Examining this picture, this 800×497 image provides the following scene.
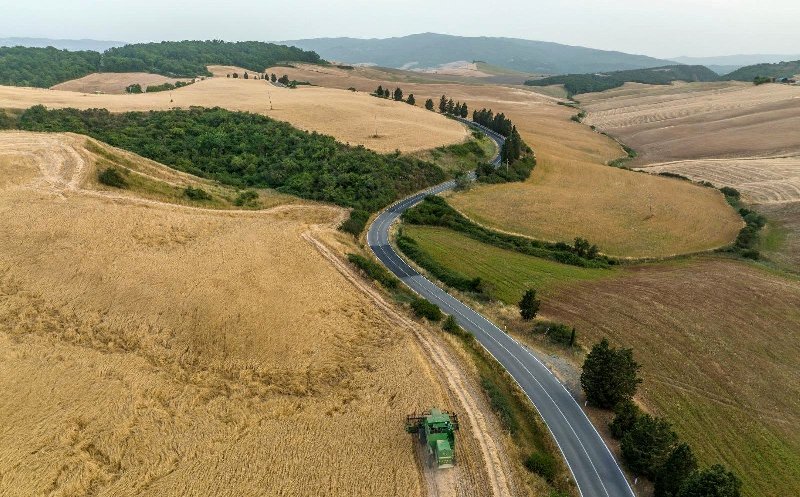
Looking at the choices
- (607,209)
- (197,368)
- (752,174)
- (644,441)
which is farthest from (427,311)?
(752,174)

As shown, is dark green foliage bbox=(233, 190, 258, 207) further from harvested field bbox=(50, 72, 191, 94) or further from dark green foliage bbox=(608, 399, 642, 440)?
harvested field bbox=(50, 72, 191, 94)

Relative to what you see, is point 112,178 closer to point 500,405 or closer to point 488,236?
point 488,236

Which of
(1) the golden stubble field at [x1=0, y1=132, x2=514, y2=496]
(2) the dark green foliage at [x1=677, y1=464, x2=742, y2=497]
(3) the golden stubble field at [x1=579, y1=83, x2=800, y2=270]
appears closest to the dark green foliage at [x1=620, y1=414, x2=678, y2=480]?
(2) the dark green foliage at [x1=677, y1=464, x2=742, y2=497]

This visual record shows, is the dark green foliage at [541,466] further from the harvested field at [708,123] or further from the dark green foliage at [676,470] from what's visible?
the harvested field at [708,123]

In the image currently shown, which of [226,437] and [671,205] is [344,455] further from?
[671,205]

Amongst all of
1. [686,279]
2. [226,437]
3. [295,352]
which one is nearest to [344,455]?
[226,437]

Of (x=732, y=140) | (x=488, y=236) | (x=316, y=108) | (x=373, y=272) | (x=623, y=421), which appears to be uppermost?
(x=316, y=108)

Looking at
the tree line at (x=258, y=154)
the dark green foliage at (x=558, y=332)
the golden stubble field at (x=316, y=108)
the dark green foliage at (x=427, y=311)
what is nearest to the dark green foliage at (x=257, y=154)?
the tree line at (x=258, y=154)
